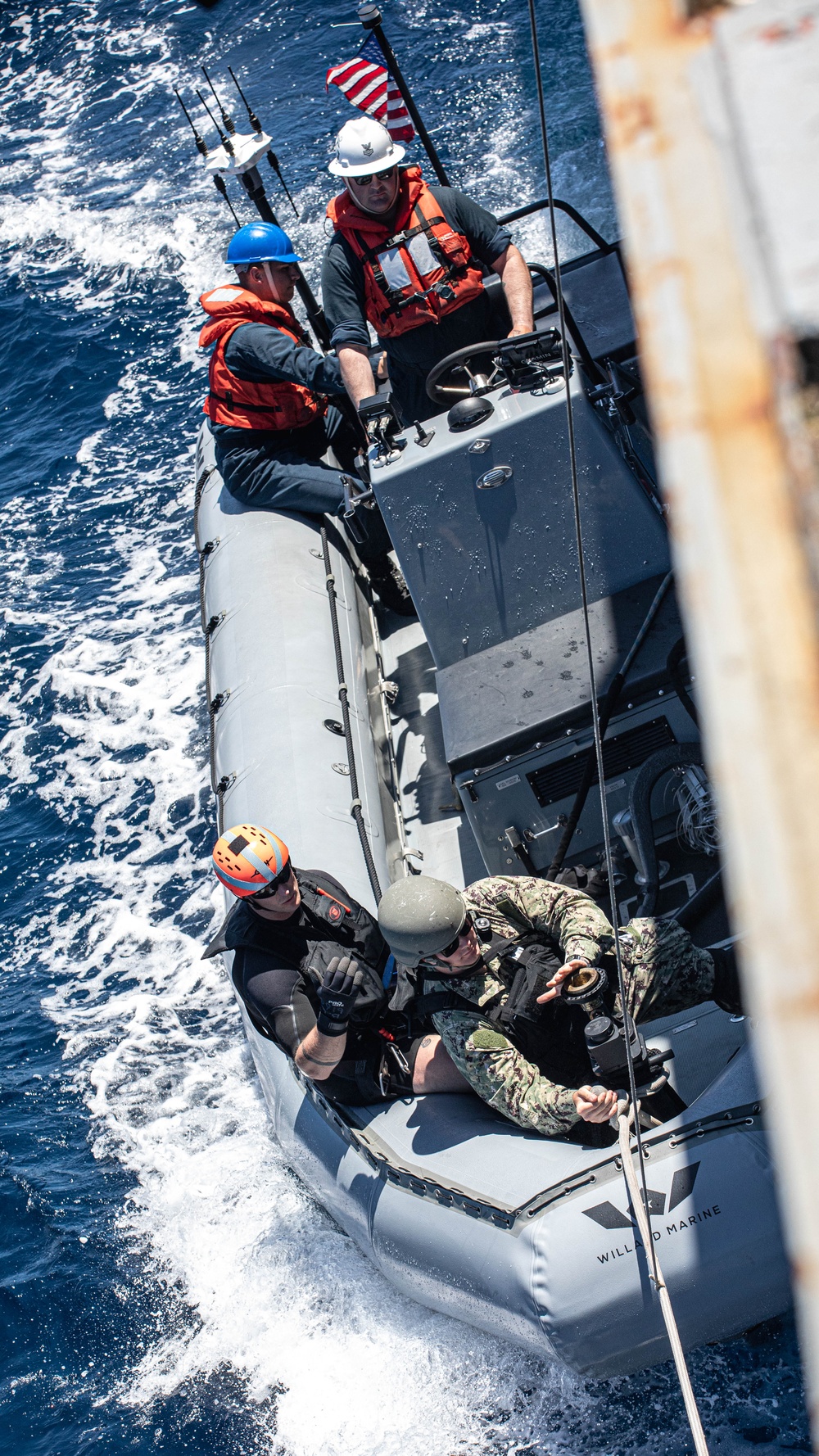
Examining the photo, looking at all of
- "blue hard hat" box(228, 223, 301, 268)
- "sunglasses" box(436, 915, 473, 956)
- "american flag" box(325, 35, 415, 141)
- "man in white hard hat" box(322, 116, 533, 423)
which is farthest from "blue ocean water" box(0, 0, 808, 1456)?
"man in white hard hat" box(322, 116, 533, 423)

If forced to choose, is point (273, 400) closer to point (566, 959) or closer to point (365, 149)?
point (365, 149)

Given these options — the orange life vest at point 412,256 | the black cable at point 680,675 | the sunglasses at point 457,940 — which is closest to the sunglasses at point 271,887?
the sunglasses at point 457,940

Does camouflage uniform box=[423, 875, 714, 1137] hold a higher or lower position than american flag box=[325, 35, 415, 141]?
lower

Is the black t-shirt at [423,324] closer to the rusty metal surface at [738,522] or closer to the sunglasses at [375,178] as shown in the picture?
the sunglasses at [375,178]

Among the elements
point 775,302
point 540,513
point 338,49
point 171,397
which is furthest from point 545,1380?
point 338,49

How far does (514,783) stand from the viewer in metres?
3.96

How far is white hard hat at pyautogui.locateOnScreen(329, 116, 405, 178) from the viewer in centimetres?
453

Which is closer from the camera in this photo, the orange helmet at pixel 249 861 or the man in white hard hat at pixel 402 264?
the orange helmet at pixel 249 861

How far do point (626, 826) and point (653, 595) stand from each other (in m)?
0.82

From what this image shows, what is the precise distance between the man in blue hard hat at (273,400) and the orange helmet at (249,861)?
7.48 ft

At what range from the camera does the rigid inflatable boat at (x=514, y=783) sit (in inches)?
121

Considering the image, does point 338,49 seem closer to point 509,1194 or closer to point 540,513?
point 540,513

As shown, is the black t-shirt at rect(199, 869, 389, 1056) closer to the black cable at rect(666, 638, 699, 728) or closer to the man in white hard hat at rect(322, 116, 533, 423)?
the black cable at rect(666, 638, 699, 728)

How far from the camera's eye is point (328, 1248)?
14.5ft
